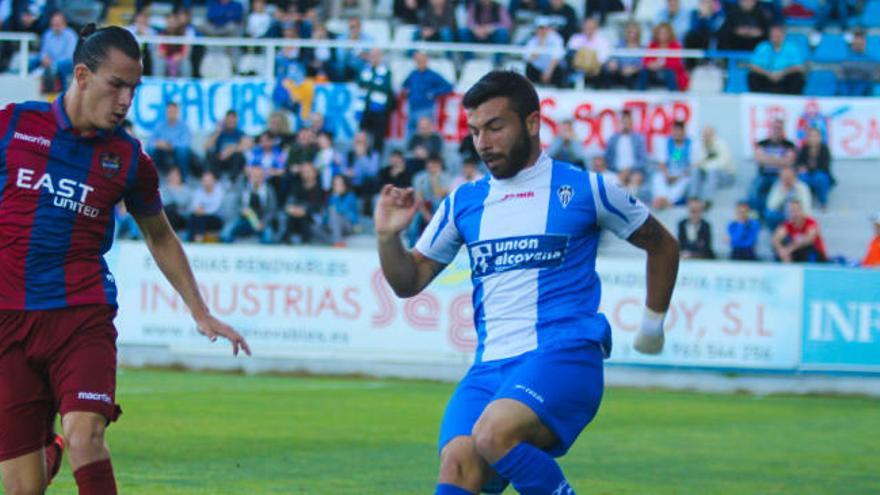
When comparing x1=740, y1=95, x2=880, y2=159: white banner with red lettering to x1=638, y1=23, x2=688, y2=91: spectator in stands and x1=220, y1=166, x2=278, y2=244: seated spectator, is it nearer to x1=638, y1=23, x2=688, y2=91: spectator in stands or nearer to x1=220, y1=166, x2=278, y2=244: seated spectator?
x1=638, y1=23, x2=688, y2=91: spectator in stands

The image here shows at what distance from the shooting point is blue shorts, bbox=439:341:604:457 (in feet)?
22.0

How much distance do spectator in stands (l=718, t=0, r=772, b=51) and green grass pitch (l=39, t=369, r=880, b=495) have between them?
697cm

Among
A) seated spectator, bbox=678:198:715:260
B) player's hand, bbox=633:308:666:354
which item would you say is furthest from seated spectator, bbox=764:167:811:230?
player's hand, bbox=633:308:666:354

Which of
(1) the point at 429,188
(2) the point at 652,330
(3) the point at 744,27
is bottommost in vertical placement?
(1) the point at 429,188

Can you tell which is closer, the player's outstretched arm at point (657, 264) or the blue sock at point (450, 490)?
the blue sock at point (450, 490)

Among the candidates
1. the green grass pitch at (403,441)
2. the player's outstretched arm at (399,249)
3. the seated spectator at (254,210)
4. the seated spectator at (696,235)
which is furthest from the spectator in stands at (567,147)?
the player's outstretched arm at (399,249)

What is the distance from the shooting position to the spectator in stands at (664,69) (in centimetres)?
2521

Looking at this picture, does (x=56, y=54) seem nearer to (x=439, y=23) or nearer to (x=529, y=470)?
(x=439, y=23)

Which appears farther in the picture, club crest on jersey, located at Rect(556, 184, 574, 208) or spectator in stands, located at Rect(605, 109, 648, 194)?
spectator in stands, located at Rect(605, 109, 648, 194)

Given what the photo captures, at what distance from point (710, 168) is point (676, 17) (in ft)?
10.5

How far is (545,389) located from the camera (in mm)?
6699

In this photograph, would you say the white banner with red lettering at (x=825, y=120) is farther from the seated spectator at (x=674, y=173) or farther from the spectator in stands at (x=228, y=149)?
the spectator in stands at (x=228, y=149)

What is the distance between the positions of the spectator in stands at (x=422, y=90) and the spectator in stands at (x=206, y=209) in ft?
10.2

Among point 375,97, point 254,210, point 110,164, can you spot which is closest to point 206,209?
point 254,210
